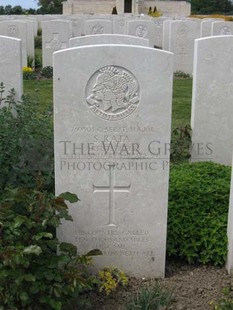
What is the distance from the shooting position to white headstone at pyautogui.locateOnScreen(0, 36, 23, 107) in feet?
16.0

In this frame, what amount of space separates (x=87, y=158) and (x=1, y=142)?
2.79 ft

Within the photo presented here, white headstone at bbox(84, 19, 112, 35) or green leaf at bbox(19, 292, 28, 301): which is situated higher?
white headstone at bbox(84, 19, 112, 35)

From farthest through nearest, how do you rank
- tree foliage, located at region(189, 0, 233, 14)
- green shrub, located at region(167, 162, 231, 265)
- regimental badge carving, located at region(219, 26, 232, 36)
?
tree foliage, located at region(189, 0, 233, 14) → regimental badge carving, located at region(219, 26, 232, 36) → green shrub, located at region(167, 162, 231, 265)

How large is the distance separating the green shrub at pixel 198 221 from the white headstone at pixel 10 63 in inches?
69.2

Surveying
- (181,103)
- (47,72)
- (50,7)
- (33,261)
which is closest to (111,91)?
(33,261)

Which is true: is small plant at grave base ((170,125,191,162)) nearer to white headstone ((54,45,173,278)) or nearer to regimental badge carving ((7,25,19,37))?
white headstone ((54,45,173,278))

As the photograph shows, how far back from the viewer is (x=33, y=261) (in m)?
3.10

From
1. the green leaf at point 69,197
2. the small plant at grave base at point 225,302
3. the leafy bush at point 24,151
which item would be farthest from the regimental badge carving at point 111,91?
the small plant at grave base at point 225,302

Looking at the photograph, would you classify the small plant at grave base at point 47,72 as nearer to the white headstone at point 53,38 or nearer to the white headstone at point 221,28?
the white headstone at point 53,38

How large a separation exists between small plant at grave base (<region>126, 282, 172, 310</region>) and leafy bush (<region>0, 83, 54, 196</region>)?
1105 mm

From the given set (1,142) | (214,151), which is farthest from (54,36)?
(1,142)

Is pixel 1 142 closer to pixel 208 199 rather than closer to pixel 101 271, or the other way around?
pixel 101 271

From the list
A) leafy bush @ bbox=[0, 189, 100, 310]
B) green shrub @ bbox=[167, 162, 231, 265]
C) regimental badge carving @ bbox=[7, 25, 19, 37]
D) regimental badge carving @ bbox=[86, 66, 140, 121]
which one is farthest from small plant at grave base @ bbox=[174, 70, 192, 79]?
leafy bush @ bbox=[0, 189, 100, 310]

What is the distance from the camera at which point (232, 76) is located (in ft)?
17.9
